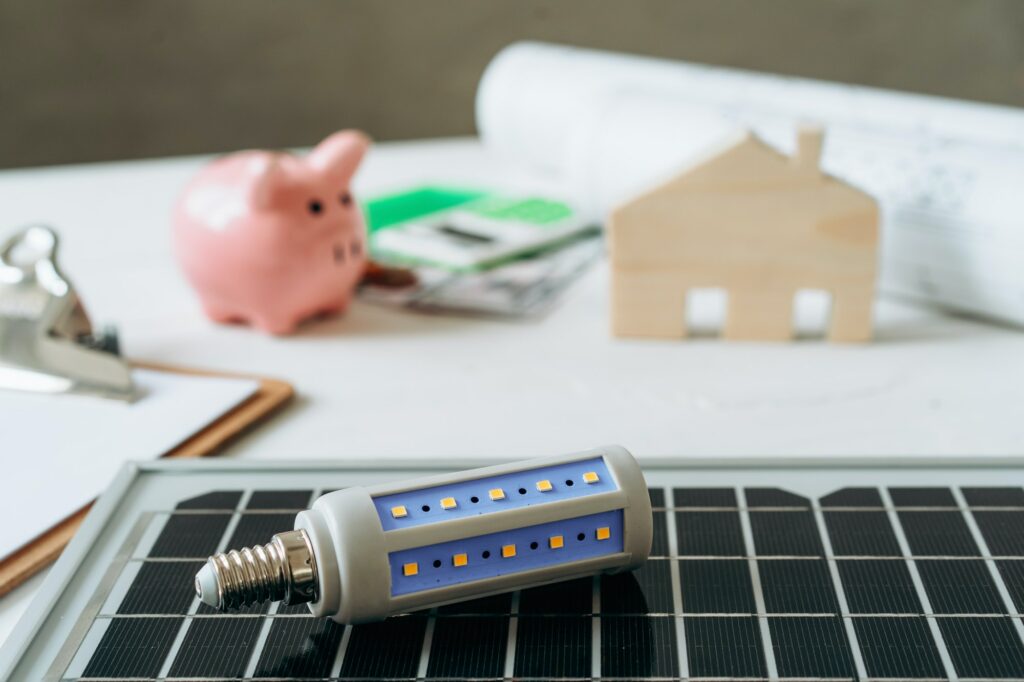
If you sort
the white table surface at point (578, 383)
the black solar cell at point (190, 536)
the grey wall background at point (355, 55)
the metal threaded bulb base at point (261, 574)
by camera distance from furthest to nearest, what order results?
the grey wall background at point (355, 55), the white table surface at point (578, 383), the black solar cell at point (190, 536), the metal threaded bulb base at point (261, 574)

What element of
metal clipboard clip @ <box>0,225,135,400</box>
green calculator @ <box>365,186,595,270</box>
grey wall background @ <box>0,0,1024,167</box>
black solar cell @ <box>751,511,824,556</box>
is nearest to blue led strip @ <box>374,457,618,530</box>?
black solar cell @ <box>751,511,824,556</box>

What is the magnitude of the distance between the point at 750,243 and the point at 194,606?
0.50 m

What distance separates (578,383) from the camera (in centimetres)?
79

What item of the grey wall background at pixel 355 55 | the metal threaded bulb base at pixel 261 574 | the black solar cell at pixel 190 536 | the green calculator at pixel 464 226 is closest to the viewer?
the metal threaded bulb base at pixel 261 574

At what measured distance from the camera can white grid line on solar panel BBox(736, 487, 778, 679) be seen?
1.55 feet

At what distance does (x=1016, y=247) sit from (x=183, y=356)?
0.63 meters

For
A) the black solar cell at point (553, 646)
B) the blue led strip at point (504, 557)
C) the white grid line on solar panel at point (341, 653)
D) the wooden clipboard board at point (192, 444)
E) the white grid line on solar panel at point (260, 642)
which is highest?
the blue led strip at point (504, 557)

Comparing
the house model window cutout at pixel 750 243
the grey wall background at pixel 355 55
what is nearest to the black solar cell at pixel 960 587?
the house model window cutout at pixel 750 243

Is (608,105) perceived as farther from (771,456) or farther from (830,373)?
(771,456)

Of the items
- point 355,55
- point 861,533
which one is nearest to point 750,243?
point 861,533

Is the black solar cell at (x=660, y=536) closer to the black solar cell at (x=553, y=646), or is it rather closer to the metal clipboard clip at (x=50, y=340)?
the black solar cell at (x=553, y=646)

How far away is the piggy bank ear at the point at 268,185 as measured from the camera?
834 millimetres

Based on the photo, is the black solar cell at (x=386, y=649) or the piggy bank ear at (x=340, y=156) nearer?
the black solar cell at (x=386, y=649)

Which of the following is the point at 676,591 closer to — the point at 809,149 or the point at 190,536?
the point at 190,536
